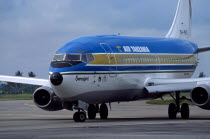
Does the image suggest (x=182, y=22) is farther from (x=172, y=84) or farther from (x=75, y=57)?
(x=75, y=57)

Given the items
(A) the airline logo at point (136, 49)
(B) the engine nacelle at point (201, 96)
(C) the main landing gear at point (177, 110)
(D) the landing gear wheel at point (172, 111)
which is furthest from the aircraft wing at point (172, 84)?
(A) the airline logo at point (136, 49)

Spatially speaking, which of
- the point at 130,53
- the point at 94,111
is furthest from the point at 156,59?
the point at 94,111

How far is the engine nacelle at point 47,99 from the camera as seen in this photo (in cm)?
3459

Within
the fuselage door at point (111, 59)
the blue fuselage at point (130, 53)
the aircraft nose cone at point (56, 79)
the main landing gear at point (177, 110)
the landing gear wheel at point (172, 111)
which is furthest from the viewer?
the landing gear wheel at point (172, 111)

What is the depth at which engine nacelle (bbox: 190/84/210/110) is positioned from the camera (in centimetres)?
3182

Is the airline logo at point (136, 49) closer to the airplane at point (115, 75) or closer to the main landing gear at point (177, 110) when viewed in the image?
the airplane at point (115, 75)

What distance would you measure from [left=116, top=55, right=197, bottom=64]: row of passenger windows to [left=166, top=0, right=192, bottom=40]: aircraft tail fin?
4.25 meters

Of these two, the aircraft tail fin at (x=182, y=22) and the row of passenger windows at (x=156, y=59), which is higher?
the aircraft tail fin at (x=182, y=22)

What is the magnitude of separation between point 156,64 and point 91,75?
273 inches

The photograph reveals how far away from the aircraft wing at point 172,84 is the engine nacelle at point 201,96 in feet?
1.39

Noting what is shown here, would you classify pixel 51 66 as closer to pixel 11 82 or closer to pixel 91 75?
pixel 91 75

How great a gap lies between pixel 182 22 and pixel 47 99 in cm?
1550

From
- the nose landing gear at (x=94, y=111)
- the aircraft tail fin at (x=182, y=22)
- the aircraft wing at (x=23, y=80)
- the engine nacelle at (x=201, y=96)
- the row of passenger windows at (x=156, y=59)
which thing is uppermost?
the aircraft tail fin at (x=182, y=22)

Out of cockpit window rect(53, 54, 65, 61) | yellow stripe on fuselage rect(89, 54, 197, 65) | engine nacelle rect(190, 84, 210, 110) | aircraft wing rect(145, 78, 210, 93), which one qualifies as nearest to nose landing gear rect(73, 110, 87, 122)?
yellow stripe on fuselage rect(89, 54, 197, 65)
